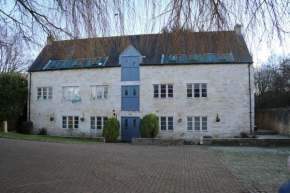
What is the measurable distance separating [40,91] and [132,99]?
9301 millimetres

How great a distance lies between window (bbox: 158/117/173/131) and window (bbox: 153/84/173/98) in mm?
1928

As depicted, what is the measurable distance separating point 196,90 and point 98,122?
8932 millimetres

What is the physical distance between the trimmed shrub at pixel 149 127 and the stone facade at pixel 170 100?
1267mm

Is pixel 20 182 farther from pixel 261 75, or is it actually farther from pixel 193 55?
pixel 261 75

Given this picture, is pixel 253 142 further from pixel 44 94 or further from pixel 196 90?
pixel 44 94

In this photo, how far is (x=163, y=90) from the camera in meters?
21.5

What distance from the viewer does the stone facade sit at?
20.3 m

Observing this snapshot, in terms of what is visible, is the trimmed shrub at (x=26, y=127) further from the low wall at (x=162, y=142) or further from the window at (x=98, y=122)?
the low wall at (x=162, y=142)

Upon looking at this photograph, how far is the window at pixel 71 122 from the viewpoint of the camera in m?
22.7

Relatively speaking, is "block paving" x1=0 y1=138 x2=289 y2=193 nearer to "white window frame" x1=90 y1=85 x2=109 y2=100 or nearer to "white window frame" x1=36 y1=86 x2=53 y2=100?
"white window frame" x1=90 y1=85 x2=109 y2=100

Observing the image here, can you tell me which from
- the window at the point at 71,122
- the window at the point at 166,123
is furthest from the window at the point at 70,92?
the window at the point at 166,123

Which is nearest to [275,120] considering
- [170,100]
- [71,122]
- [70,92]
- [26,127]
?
[170,100]

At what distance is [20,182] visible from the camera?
261 inches

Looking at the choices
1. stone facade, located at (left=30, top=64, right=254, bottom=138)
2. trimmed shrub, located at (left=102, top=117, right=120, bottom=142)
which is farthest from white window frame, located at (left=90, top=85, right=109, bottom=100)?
trimmed shrub, located at (left=102, top=117, right=120, bottom=142)
